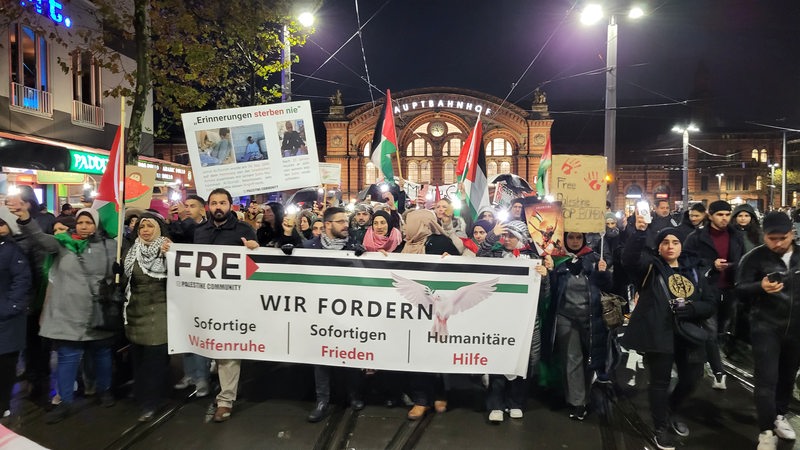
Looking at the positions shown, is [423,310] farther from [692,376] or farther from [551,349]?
[692,376]

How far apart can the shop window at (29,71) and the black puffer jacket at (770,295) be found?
15.7 meters

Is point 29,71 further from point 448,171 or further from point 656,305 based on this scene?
point 448,171

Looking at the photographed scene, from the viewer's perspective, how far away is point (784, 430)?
426cm

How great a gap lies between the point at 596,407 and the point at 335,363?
265 centimetres

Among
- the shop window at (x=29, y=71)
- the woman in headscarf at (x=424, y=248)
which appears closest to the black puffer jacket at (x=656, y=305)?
the woman in headscarf at (x=424, y=248)

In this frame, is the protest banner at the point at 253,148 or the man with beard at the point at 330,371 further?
the protest banner at the point at 253,148

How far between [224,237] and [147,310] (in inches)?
38.9

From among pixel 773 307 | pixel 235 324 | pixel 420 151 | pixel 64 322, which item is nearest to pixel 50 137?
pixel 64 322

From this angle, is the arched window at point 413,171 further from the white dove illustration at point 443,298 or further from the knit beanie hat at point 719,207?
the white dove illustration at point 443,298

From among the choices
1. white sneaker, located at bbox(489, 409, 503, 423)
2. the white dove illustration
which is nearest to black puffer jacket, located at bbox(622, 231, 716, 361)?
the white dove illustration

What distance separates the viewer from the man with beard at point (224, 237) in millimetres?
4820

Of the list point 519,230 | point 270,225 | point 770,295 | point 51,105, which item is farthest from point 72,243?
point 51,105

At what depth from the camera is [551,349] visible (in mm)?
4914

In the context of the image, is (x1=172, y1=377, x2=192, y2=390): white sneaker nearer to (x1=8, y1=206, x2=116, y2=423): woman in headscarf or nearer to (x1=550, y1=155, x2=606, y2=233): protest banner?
(x1=8, y1=206, x2=116, y2=423): woman in headscarf
